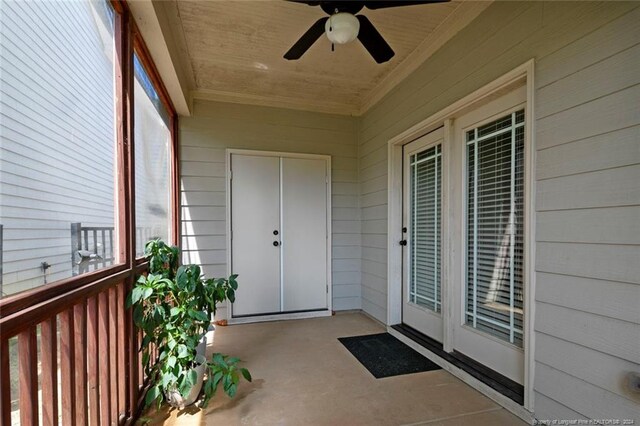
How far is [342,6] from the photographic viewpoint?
1.77m

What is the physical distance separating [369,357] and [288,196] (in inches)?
79.8

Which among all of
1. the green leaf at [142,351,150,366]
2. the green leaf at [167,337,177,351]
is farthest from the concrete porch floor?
the green leaf at [167,337,177,351]

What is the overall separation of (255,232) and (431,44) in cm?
265

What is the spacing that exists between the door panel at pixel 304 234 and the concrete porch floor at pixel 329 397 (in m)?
0.99

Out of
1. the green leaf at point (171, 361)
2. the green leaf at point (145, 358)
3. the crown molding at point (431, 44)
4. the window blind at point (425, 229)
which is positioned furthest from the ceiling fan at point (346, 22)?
the green leaf at point (145, 358)

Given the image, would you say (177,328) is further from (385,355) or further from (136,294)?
(385,355)

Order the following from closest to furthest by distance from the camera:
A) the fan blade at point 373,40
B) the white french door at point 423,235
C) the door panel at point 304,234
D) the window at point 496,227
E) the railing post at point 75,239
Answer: the railing post at point 75,239, the fan blade at point 373,40, the window at point 496,227, the white french door at point 423,235, the door panel at point 304,234

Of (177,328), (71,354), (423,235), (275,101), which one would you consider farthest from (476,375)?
(275,101)

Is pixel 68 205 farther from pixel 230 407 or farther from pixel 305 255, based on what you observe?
pixel 305 255

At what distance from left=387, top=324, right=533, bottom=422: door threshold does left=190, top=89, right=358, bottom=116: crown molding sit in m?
2.81

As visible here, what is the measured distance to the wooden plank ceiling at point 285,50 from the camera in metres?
2.26

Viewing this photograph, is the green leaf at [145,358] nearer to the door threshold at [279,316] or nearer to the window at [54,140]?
the window at [54,140]

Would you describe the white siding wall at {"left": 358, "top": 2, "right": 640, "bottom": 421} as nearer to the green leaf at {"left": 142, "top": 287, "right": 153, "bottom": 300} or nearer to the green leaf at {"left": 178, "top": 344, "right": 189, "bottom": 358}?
the green leaf at {"left": 178, "top": 344, "right": 189, "bottom": 358}

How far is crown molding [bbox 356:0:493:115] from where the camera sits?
2197 mm
